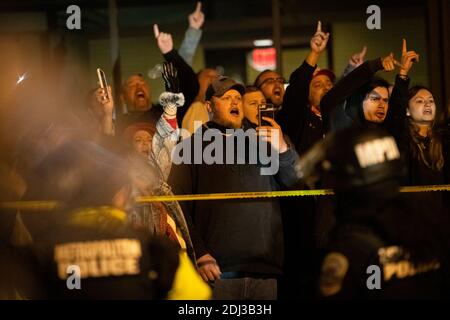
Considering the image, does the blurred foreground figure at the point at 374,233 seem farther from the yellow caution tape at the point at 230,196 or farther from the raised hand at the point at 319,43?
the raised hand at the point at 319,43

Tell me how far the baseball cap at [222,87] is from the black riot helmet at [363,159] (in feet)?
8.05

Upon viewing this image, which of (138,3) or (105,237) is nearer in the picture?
(105,237)

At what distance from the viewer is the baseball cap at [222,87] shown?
7188mm

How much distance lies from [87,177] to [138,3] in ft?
21.0

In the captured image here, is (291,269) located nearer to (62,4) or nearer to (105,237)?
(105,237)

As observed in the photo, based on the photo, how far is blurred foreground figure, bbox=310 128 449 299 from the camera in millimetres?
4547

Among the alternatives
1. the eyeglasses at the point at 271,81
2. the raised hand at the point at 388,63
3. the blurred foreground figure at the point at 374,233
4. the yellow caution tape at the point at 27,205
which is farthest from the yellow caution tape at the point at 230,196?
the blurred foreground figure at the point at 374,233

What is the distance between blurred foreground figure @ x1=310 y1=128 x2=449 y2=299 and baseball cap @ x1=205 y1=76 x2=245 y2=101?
2.49 metres

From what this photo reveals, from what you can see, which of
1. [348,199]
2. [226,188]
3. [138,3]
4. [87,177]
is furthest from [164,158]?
[138,3]

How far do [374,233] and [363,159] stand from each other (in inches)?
14.0

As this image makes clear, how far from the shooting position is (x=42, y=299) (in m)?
5.35
